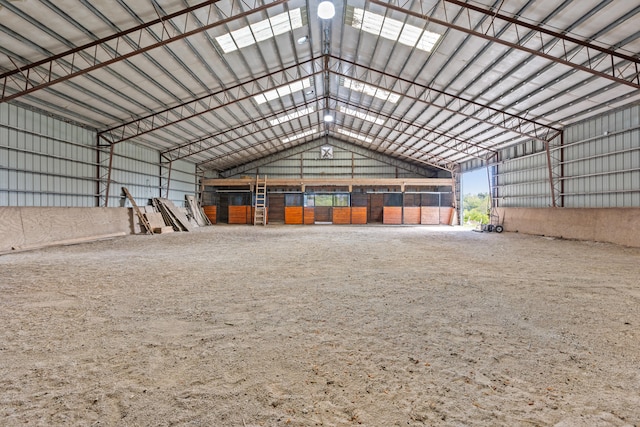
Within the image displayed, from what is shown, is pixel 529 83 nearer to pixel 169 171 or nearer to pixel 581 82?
pixel 581 82

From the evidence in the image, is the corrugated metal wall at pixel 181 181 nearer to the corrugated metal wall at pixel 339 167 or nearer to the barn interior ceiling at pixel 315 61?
the barn interior ceiling at pixel 315 61

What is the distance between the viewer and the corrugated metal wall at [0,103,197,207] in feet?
37.3

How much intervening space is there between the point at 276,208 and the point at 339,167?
7.25 meters

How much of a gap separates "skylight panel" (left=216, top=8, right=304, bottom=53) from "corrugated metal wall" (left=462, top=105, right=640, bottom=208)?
44.0 ft

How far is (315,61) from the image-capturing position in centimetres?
1446

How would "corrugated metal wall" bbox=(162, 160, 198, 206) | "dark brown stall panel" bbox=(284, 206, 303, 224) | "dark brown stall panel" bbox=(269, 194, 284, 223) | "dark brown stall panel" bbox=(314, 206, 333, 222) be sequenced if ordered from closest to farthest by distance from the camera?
1. "corrugated metal wall" bbox=(162, 160, 198, 206)
2. "dark brown stall panel" bbox=(284, 206, 303, 224)
3. "dark brown stall panel" bbox=(314, 206, 333, 222)
4. "dark brown stall panel" bbox=(269, 194, 284, 223)

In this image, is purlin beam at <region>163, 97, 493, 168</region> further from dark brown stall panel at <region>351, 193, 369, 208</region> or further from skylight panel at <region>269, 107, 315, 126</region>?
dark brown stall panel at <region>351, 193, 369, 208</region>

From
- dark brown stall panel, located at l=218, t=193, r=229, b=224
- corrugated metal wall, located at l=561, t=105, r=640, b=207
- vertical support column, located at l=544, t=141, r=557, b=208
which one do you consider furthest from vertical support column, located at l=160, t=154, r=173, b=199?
corrugated metal wall, located at l=561, t=105, r=640, b=207

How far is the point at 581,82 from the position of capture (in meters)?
Answer: 11.2

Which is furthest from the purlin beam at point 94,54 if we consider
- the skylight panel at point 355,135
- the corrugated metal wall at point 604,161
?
the skylight panel at point 355,135

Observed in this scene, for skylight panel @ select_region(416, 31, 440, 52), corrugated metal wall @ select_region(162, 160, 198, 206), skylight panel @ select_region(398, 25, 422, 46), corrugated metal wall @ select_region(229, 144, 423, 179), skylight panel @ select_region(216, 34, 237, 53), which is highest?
skylight panel @ select_region(398, 25, 422, 46)

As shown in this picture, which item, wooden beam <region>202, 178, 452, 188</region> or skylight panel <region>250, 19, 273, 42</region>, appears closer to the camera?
skylight panel <region>250, 19, 273, 42</region>

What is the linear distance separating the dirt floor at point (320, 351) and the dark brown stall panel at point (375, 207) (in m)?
21.7

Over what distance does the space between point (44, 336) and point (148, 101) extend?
13375 mm
